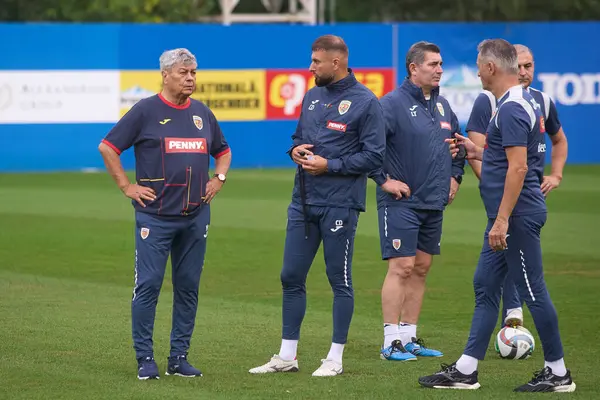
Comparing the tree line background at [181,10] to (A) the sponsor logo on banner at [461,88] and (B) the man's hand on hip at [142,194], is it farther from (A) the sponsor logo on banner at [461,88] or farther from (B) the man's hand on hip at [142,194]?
(B) the man's hand on hip at [142,194]

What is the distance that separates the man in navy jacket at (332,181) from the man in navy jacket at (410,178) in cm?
69

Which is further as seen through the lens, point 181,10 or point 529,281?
point 181,10

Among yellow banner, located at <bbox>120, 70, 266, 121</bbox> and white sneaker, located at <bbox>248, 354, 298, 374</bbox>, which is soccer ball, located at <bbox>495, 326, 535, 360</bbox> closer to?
white sneaker, located at <bbox>248, 354, 298, 374</bbox>

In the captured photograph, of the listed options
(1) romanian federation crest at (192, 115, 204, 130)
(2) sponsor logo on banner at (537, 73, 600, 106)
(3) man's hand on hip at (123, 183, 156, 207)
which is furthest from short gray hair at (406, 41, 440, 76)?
(2) sponsor logo on banner at (537, 73, 600, 106)

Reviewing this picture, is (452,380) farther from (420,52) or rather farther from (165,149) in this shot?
(420,52)

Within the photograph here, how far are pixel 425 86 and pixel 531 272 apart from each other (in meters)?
2.01

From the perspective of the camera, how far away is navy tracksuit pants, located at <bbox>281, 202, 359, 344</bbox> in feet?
27.1

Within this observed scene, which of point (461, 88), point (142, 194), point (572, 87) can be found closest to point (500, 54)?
point (142, 194)

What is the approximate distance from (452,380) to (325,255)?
122 cm

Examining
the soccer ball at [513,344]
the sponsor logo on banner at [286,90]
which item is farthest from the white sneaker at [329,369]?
the sponsor logo on banner at [286,90]

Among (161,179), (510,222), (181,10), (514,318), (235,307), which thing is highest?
(181,10)

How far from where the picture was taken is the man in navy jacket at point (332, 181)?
8.21 metres

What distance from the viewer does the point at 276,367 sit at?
27.3ft

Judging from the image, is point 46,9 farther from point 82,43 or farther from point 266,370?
point 266,370
